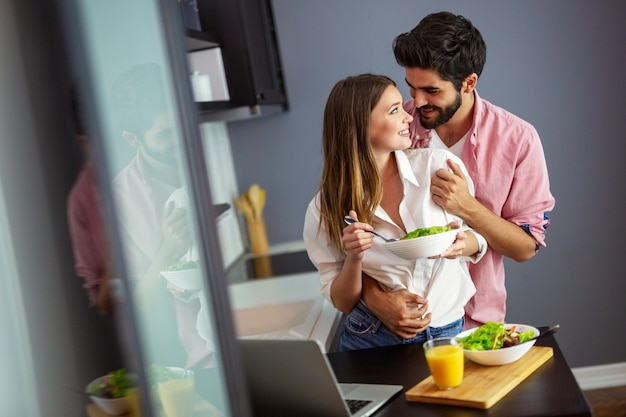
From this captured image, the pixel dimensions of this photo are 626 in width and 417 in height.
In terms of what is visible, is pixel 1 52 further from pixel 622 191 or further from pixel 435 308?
pixel 622 191

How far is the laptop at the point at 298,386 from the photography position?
4.17 feet

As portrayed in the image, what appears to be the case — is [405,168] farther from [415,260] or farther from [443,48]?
[443,48]

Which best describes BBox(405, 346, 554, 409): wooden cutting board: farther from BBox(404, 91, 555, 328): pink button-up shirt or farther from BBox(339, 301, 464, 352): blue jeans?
BBox(404, 91, 555, 328): pink button-up shirt

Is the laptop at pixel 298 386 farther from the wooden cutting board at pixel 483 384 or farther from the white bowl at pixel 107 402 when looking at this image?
the white bowl at pixel 107 402

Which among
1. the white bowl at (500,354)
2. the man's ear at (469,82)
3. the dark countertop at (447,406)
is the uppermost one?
the man's ear at (469,82)

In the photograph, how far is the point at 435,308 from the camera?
5.99 ft

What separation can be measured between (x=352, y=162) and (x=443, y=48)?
437 mm

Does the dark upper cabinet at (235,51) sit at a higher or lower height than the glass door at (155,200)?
higher

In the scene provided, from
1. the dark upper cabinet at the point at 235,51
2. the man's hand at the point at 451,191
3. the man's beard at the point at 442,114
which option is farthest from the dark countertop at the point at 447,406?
the dark upper cabinet at the point at 235,51

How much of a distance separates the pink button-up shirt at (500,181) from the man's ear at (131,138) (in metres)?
→ 1.55

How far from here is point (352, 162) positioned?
1864 mm

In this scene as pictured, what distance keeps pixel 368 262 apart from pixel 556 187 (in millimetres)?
1757

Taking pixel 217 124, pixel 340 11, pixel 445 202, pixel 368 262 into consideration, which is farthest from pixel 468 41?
pixel 217 124

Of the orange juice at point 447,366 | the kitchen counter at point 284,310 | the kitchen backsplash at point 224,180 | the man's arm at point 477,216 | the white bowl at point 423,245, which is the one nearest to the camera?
the orange juice at point 447,366
